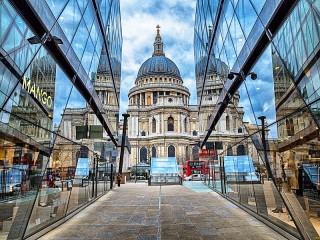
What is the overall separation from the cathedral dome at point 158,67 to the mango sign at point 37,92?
322 ft

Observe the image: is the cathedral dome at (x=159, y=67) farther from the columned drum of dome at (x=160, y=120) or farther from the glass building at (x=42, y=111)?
the glass building at (x=42, y=111)

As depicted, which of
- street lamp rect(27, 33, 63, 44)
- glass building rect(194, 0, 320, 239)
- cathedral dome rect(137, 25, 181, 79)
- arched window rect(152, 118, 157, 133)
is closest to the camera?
glass building rect(194, 0, 320, 239)

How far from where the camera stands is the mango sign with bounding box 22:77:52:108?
6.11 meters

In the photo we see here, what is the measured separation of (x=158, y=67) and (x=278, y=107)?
333ft

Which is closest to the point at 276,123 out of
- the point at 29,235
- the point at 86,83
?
the point at 29,235

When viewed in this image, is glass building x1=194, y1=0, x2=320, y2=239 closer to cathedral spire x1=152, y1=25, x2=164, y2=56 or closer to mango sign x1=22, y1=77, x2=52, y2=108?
mango sign x1=22, y1=77, x2=52, y2=108

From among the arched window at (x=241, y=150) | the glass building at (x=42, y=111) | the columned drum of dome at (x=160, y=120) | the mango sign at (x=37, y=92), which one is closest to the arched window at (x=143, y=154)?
the columned drum of dome at (x=160, y=120)

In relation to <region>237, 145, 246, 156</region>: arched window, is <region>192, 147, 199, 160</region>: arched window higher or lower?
higher

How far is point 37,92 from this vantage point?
6.93 metres

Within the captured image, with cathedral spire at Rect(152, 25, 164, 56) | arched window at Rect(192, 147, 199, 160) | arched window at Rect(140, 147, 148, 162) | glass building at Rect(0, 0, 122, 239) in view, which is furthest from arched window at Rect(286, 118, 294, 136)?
cathedral spire at Rect(152, 25, 164, 56)

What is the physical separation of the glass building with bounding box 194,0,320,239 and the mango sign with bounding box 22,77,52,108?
5.44m

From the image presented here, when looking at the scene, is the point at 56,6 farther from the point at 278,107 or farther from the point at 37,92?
the point at 278,107

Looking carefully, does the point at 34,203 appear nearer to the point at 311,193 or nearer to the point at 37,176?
the point at 37,176

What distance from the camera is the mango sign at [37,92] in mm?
6112
